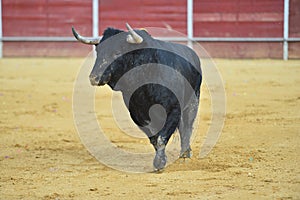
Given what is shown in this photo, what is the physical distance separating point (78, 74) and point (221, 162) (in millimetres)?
5420

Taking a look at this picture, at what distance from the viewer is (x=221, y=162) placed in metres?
4.48

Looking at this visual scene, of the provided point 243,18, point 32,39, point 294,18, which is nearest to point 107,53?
point 243,18

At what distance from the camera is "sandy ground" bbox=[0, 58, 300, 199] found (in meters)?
3.71

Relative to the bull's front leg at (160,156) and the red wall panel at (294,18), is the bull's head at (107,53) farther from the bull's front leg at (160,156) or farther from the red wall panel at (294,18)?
the red wall panel at (294,18)

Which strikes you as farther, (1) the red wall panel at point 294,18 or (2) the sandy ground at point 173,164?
(1) the red wall panel at point 294,18

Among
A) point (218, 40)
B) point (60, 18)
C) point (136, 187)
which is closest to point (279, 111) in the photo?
point (136, 187)

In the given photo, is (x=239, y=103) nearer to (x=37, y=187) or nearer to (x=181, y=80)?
(x=181, y=80)

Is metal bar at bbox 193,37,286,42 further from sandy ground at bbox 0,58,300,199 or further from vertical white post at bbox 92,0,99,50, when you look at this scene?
sandy ground at bbox 0,58,300,199

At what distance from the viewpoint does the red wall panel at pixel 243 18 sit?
11203mm

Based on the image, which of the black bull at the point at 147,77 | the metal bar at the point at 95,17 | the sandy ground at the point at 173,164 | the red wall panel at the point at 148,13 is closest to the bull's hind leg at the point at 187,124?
the sandy ground at the point at 173,164

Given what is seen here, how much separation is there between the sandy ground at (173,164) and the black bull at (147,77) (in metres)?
0.31

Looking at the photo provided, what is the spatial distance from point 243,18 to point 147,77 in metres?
7.31

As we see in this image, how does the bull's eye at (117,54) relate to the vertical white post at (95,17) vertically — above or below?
above

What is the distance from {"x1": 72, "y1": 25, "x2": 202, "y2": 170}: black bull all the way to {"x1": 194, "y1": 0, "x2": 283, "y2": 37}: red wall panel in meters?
6.91
